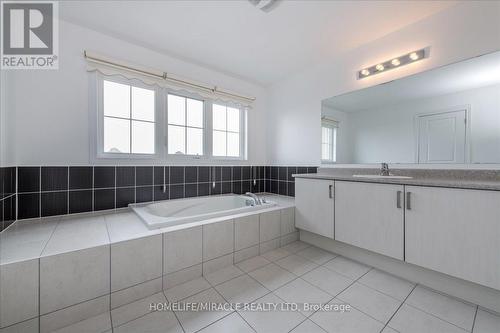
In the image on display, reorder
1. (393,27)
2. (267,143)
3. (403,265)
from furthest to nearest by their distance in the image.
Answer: (267,143) < (393,27) < (403,265)

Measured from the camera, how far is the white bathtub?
5.26 feet

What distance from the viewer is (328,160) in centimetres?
253

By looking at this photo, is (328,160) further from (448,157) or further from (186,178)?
(186,178)

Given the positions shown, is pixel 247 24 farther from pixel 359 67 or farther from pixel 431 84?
pixel 431 84

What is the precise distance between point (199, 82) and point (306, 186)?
192cm

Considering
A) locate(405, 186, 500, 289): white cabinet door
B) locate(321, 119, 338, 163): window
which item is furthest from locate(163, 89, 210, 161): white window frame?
locate(405, 186, 500, 289): white cabinet door

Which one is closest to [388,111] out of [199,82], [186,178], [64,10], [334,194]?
[334,194]

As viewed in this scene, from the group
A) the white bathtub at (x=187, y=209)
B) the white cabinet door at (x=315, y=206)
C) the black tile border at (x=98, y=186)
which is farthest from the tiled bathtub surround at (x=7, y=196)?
the white cabinet door at (x=315, y=206)

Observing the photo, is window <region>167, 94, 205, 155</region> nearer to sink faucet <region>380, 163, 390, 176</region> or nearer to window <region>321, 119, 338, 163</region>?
window <region>321, 119, 338, 163</region>

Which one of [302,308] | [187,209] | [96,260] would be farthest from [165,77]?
[302,308]

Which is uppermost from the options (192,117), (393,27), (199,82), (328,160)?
(393,27)

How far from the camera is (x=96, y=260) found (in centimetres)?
118

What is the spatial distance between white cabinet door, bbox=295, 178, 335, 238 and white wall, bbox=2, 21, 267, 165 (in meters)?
2.31

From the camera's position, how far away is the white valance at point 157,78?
1.89m
